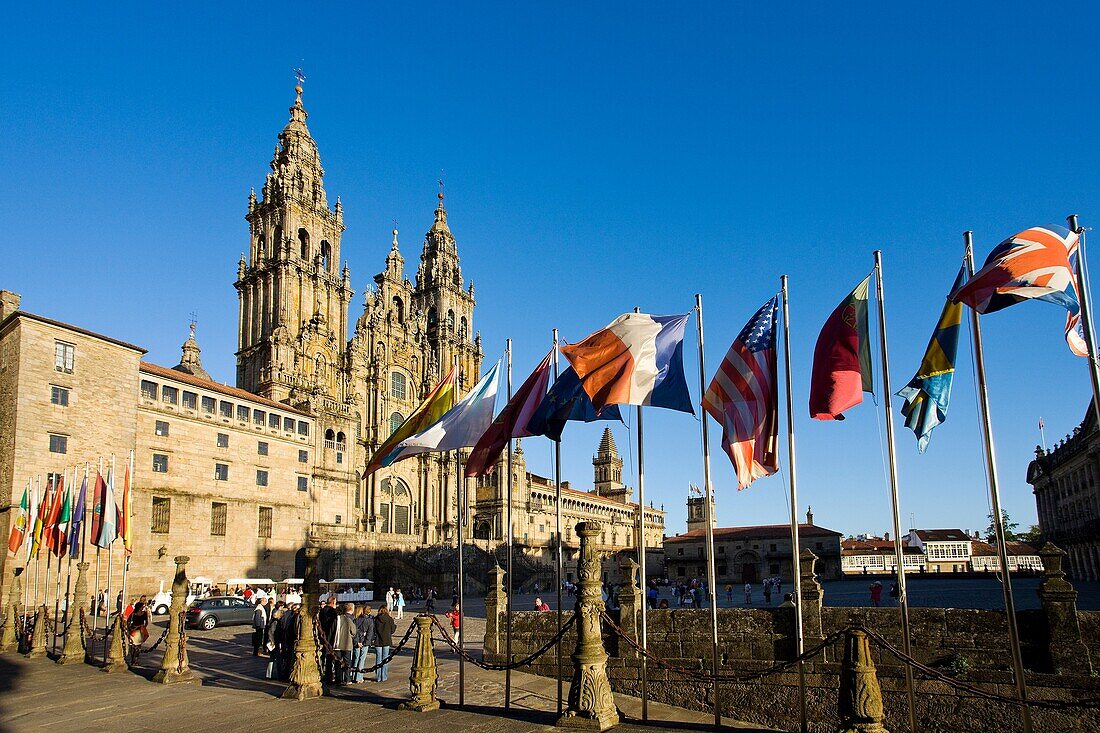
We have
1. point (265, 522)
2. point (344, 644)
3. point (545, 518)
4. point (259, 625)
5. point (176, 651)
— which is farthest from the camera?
point (545, 518)

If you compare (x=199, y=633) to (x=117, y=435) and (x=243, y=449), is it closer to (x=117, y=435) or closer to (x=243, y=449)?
(x=117, y=435)

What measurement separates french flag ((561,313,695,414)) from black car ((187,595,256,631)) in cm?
2095

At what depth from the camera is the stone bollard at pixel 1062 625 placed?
14.2 metres

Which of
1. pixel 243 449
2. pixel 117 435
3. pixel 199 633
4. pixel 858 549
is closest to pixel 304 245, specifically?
pixel 243 449

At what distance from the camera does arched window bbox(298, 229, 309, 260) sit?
65000mm

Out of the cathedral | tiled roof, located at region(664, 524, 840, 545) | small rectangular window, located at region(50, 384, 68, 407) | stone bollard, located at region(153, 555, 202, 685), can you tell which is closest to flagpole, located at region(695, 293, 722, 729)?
stone bollard, located at region(153, 555, 202, 685)

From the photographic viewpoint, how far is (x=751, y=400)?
12328 millimetres

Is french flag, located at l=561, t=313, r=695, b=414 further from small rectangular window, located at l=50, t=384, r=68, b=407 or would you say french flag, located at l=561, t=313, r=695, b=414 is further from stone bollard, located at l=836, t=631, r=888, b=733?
small rectangular window, located at l=50, t=384, r=68, b=407

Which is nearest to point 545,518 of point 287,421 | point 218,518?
point 287,421

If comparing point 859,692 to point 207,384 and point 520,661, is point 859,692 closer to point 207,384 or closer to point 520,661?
point 520,661

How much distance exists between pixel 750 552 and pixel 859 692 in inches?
3363

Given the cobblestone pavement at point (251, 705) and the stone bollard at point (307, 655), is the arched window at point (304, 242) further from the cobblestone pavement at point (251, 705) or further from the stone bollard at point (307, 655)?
the stone bollard at point (307, 655)

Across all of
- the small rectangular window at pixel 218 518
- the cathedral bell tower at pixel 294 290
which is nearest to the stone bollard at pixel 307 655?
the small rectangular window at pixel 218 518

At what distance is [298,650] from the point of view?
13.7 m
